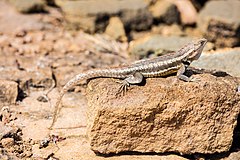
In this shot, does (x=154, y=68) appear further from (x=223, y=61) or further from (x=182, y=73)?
(x=223, y=61)

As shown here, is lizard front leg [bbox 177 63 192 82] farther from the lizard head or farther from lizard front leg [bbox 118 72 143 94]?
lizard front leg [bbox 118 72 143 94]

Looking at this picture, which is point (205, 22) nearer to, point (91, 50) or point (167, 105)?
point (91, 50)

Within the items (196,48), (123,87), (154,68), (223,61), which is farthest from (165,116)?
(223,61)

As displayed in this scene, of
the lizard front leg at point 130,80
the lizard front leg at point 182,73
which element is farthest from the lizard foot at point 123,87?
the lizard front leg at point 182,73

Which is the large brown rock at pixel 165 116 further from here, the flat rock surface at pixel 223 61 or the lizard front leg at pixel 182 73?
the flat rock surface at pixel 223 61

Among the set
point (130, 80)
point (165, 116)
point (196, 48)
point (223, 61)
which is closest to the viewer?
point (165, 116)
